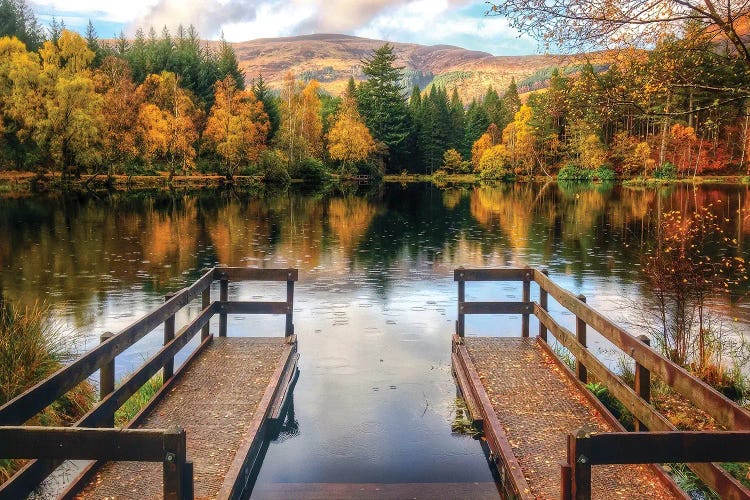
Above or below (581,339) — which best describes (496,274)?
above

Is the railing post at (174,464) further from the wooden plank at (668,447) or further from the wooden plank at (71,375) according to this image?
the wooden plank at (668,447)

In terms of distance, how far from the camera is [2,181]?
69562 millimetres

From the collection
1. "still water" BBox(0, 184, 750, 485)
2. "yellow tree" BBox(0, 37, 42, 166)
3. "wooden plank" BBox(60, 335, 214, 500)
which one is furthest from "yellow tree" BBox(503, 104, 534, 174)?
"wooden plank" BBox(60, 335, 214, 500)

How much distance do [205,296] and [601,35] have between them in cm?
841

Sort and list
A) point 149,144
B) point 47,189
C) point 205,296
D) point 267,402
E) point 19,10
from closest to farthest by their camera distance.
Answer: point 267,402 < point 205,296 < point 47,189 < point 149,144 < point 19,10

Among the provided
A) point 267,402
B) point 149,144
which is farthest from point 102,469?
point 149,144

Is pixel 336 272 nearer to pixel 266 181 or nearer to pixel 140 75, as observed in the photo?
pixel 266 181

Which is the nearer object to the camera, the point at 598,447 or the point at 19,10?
the point at 598,447

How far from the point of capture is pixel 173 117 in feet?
267

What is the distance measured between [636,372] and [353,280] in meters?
16.2

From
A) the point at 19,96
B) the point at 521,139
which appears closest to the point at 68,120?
the point at 19,96

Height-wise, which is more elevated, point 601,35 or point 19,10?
point 19,10

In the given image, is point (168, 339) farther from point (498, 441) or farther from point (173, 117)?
point (173, 117)

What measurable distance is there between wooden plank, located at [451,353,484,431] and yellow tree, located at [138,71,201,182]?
236ft
